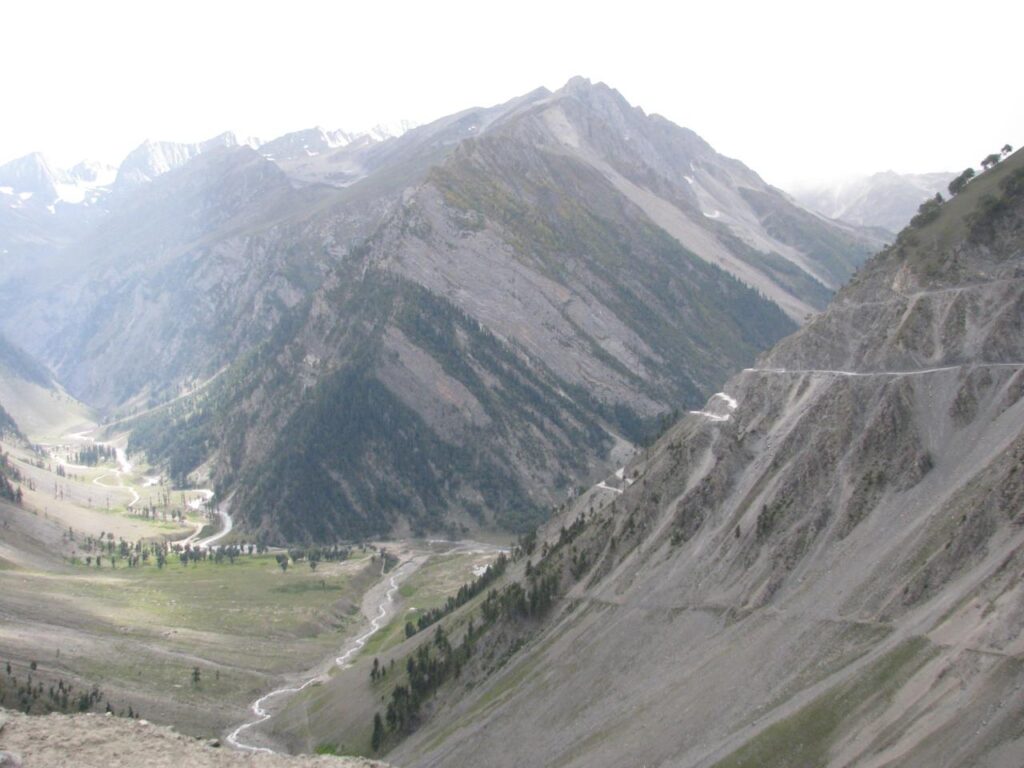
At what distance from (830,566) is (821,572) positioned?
0.87m

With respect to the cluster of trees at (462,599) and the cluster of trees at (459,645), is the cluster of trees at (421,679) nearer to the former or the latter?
the cluster of trees at (459,645)

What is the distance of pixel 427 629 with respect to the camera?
132 meters

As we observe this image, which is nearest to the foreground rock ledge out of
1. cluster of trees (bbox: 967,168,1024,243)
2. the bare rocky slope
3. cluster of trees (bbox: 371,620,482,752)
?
the bare rocky slope

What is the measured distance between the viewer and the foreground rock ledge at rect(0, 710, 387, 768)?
3950 centimetres

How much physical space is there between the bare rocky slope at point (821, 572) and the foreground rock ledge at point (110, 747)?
32.2 meters

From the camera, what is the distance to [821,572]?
78.1 m

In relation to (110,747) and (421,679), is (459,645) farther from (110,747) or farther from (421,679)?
(110,747)

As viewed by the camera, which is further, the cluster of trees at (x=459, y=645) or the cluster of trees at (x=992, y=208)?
the cluster of trees at (x=992, y=208)

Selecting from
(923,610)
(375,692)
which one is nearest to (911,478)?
(923,610)

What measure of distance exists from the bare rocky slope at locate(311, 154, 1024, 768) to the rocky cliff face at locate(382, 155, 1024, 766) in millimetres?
219

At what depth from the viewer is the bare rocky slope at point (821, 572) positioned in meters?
59.8

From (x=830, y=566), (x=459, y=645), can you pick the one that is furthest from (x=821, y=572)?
(x=459, y=645)

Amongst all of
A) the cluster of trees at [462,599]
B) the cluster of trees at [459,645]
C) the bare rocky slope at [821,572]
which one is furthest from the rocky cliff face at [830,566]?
the cluster of trees at [462,599]

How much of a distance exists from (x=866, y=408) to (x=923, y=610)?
30938 mm
